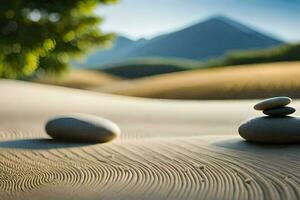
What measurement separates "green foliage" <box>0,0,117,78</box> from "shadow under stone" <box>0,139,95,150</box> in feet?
19.6

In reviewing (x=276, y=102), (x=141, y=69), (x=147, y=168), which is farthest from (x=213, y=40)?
(x=147, y=168)

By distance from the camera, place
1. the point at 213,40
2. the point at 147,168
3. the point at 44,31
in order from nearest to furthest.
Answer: the point at 147,168
the point at 44,31
the point at 213,40

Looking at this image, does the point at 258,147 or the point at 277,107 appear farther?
the point at 277,107

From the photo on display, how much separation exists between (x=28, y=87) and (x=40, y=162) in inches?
340

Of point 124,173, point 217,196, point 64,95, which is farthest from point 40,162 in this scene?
point 64,95

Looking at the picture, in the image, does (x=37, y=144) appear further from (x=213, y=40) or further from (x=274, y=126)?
(x=213, y=40)

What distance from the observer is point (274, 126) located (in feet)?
15.9

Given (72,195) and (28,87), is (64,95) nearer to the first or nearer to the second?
(28,87)

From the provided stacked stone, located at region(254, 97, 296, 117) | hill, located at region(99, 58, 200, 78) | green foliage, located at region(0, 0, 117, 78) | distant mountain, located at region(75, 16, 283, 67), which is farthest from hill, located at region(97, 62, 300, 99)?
distant mountain, located at region(75, 16, 283, 67)

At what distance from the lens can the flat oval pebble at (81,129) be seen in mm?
5871

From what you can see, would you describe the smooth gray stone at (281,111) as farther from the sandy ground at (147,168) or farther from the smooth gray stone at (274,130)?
the sandy ground at (147,168)

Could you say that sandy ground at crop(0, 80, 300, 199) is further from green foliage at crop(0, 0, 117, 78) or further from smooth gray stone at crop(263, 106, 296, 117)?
green foliage at crop(0, 0, 117, 78)

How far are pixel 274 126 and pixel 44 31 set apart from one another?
8317mm

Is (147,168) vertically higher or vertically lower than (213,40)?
lower
